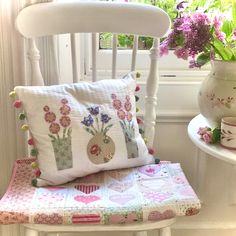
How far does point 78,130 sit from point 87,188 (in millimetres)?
152

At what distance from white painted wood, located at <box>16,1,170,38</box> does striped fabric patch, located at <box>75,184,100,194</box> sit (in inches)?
17.6

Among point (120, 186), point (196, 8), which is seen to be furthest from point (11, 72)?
point (196, 8)

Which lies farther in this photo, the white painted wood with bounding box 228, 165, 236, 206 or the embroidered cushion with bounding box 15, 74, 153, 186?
the white painted wood with bounding box 228, 165, 236, 206

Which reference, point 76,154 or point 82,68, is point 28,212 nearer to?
point 76,154

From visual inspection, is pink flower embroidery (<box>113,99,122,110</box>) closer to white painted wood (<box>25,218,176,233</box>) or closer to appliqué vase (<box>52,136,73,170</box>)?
appliqué vase (<box>52,136,73,170</box>)

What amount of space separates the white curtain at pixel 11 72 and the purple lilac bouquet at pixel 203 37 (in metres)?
0.37

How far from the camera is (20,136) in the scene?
1.46m

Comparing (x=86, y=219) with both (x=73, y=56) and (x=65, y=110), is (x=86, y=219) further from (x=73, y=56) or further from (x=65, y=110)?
(x=73, y=56)

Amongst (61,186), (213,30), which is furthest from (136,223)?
(213,30)

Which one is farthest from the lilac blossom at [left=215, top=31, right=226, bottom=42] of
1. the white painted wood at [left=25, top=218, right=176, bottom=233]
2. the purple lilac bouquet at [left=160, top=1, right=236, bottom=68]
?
the white painted wood at [left=25, top=218, right=176, bottom=233]

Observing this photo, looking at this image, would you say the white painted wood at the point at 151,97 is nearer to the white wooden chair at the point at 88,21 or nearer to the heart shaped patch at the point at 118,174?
the white wooden chair at the point at 88,21

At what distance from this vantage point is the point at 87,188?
1.17 meters

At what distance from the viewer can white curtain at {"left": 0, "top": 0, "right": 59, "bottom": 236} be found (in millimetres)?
1351

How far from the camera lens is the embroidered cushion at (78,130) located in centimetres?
118
